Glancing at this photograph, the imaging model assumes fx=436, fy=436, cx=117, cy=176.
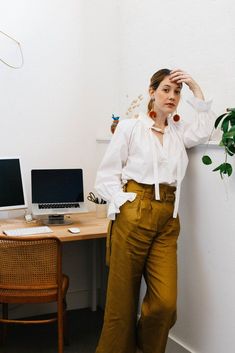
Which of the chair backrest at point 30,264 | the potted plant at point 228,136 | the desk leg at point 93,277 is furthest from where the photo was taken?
the desk leg at point 93,277

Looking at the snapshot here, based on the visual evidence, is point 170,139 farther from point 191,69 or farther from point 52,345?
point 52,345

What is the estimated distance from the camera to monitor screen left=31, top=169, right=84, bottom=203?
10.0 feet

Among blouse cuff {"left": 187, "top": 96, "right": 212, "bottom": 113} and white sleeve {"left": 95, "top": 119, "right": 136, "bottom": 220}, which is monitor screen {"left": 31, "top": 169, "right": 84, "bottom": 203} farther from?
blouse cuff {"left": 187, "top": 96, "right": 212, "bottom": 113}

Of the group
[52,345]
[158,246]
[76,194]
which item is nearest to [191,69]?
[158,246]

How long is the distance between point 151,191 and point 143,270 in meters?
0.44

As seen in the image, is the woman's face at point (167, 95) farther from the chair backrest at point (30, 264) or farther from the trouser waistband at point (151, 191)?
the chair backrest at point (30, 264)

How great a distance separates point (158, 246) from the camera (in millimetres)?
2256

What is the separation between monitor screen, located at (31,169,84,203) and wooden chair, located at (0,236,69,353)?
687 millimetres

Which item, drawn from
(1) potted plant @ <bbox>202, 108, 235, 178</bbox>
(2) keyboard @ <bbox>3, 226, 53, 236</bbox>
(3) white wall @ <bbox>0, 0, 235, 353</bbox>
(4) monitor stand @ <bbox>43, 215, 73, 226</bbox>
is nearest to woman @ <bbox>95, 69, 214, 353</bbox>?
(3) white wall @ <bbox>0, 0, 235, 353</bbox>

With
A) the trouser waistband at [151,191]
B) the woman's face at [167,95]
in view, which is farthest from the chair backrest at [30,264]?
the woman's face at [167,95]

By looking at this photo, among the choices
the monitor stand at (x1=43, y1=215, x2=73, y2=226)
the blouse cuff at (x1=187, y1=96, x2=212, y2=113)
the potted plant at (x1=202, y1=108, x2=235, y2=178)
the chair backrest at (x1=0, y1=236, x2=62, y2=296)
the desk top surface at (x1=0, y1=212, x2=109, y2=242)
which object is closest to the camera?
the potted plant at (x1=202, y1=108, x2=235, y2=178)

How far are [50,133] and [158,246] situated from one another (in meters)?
1.46

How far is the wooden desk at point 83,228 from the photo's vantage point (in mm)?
2703

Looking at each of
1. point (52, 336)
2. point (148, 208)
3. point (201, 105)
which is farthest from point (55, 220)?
point (201, 105)
